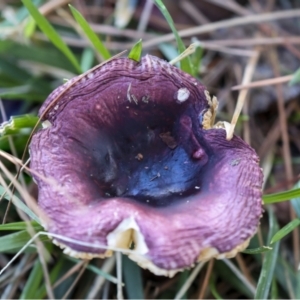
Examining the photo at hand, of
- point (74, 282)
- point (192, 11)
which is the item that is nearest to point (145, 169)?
point (74, 282)

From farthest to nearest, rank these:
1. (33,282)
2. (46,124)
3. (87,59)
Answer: (87,59)
(33,282)
(46,124)

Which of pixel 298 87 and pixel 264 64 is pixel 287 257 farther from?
pixel 264 64

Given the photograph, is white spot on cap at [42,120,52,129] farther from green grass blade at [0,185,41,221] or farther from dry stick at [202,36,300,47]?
dry stick at [202,36,300,47]

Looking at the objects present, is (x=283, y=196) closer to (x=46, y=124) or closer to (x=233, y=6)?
(x=46, y=124)

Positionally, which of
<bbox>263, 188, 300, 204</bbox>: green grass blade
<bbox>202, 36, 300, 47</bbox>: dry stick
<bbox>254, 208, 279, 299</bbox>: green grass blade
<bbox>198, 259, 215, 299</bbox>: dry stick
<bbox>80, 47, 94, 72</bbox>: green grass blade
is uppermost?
<bbox>202, 36, 300, 47</bbox>: dry stick

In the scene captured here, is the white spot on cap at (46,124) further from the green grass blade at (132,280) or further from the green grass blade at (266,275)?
the green grass blade at (266,275)

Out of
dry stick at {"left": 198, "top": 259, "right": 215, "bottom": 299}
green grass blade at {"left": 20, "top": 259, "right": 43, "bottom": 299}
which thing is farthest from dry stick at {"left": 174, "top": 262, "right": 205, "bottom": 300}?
green grass blade at {"left": 20, "top": 259, "right": 43, "bottom": 299}

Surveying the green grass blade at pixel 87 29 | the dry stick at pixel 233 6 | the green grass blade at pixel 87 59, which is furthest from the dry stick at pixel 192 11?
the green grass blade at pixel 87 29

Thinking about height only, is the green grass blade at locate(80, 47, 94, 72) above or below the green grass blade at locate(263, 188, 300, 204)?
above
